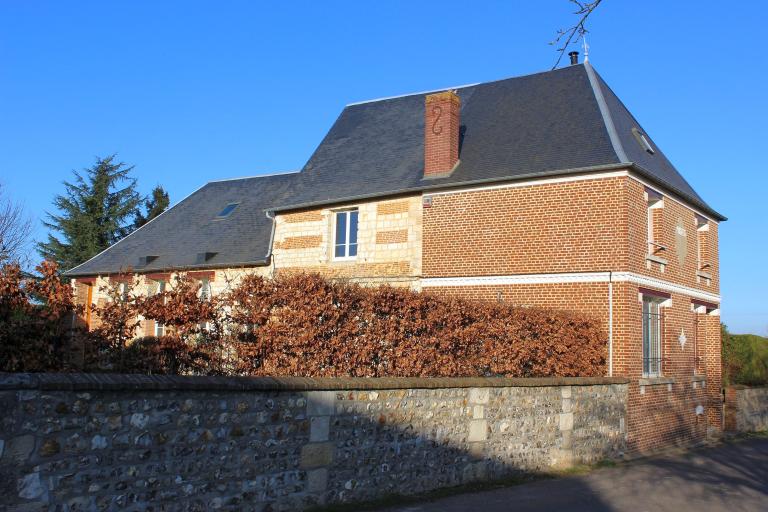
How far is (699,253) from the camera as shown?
19.8 m

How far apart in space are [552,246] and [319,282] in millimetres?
8583

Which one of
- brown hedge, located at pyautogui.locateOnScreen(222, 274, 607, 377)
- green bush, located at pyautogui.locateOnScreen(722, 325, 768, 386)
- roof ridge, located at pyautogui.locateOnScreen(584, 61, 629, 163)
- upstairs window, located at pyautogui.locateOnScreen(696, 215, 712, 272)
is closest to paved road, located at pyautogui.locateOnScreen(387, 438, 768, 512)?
brown hedge, located at pyautogui.locateOnScreen(222, 274, 607, 377)

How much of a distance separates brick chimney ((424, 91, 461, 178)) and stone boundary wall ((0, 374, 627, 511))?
7976 mm

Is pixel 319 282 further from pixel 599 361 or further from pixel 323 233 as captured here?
pixel 323 233

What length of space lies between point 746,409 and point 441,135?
1112 cm

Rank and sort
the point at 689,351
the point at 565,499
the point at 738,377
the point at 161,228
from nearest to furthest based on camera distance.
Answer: the point at 565,499
the point at 689,351
the point at 738,377
the point at 161,228

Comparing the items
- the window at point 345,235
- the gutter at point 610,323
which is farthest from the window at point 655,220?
the window at point 345,235

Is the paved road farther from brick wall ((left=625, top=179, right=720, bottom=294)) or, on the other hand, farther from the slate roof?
the slate roof

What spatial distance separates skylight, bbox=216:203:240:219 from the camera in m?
26.8

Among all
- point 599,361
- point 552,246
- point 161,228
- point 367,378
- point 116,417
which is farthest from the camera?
point 161,228

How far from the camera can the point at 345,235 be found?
2038 centimetres

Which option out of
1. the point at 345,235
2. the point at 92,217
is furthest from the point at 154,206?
the point at 345,235

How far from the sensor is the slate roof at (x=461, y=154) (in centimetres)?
1733

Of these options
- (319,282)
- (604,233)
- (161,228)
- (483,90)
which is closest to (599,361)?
(604,233)
